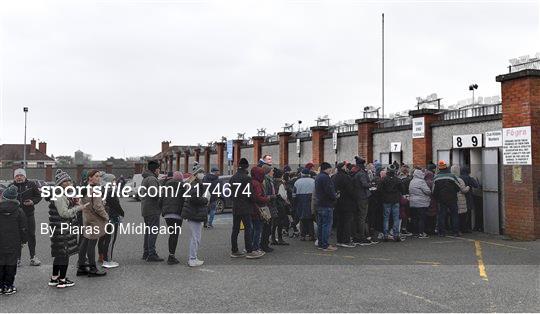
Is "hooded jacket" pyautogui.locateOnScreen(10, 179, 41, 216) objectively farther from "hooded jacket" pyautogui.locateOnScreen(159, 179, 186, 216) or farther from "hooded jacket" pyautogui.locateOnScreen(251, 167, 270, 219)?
"hooded jacket" pyautogui.locateOnScreen(251, 167, 270, 219)

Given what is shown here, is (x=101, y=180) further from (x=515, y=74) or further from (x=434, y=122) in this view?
(x=434, y=122)

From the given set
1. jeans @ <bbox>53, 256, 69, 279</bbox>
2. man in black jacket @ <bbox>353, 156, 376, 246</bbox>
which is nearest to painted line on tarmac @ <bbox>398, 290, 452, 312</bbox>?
man in black jacket @ <bbox>353, 156, 376, 246</bbox>

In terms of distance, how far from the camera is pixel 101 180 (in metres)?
7.98

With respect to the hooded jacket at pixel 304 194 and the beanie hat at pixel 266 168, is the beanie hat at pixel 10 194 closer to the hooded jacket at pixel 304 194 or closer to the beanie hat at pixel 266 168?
the beanie hat at pixel 266 168

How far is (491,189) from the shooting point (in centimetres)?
1197

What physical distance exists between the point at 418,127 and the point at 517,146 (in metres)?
4.35

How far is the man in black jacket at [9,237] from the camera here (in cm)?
643

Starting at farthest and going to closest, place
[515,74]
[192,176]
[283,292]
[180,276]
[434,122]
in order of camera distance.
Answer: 1. [434,122]
2. [515,74]
3. [192,176]
4. [180,276]
5. [283,292]

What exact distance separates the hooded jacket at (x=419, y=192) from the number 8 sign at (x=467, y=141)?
2.41 m

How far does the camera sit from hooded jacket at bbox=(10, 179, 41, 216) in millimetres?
8180

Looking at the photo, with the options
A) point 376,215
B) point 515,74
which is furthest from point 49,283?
point 515,74

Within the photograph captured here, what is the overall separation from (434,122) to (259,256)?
856 cm

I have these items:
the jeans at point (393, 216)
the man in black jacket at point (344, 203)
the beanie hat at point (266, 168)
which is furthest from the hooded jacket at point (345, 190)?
the beanie hat at point (266, 168)

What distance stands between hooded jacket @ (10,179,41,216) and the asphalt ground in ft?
3.56
